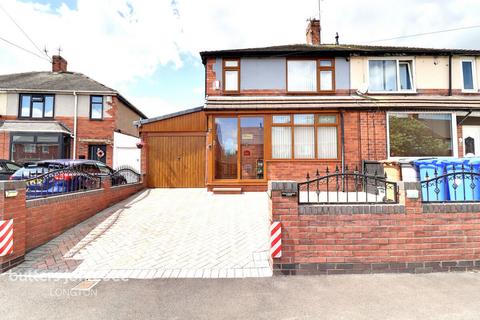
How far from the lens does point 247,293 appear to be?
135 inches

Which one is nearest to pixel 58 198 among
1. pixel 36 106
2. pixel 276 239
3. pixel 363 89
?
pixel 276 239

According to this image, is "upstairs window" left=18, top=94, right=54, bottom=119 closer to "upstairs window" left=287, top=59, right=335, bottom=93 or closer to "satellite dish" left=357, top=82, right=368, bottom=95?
"upstairs window" left=287, top=59, right=335, bottom=93

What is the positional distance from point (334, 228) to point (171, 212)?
4.98 metres

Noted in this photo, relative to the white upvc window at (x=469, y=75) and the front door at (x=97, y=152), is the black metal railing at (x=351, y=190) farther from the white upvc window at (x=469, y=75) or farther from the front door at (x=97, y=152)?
the front door at (x=97, y=152)

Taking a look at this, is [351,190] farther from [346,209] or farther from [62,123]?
[62,123]

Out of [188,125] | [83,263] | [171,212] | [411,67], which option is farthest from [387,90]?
[83,263]

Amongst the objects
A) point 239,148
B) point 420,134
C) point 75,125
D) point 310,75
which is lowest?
point 239,148

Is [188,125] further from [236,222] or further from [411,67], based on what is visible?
[411,67]

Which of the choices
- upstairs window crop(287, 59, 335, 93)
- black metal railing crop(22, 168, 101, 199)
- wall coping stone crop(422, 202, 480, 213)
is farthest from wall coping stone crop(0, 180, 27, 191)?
upstairs window crop(287, 59, 335, 93)

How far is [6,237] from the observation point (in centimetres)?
425

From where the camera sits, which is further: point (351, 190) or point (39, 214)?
point (351, 190)

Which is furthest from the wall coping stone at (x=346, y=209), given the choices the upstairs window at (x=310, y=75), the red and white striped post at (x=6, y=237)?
the upstairs window at (x=310, y=75)

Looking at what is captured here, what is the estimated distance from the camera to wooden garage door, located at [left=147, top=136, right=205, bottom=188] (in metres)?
12.5

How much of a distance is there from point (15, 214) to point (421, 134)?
13941mm
